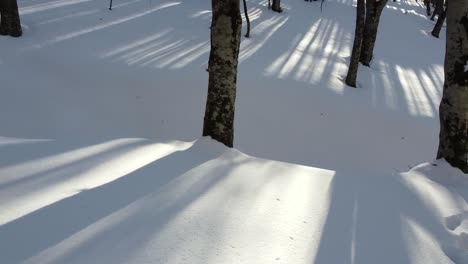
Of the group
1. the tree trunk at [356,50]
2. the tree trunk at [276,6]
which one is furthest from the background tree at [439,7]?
the tree trunk at [356,50]

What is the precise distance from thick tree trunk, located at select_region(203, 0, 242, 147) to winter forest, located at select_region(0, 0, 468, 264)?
1 centimetres

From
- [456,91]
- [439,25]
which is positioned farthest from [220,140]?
[439,25]

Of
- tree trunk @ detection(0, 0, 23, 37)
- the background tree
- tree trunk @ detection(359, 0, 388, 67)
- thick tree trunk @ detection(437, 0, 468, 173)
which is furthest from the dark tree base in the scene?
the background tree

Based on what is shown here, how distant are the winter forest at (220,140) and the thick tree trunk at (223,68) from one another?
0.01m

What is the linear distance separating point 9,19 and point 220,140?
21.3 feet

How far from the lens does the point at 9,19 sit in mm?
8812

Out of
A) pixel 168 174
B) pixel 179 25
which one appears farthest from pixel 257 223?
pixel 179 25

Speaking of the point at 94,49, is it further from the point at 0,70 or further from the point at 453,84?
Result: the point at 453,84

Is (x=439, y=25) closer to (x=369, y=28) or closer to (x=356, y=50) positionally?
(x=369, y=28)

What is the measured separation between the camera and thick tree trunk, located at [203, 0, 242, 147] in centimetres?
436

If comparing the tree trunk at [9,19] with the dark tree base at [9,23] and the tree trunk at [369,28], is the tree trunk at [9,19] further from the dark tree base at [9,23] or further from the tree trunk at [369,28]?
the tree trunk at [369,28]

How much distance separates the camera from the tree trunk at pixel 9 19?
347 inches

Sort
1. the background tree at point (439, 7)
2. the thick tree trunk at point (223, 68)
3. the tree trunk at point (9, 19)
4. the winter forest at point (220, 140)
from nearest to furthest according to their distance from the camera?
the winter forest at point (220, 140), the thick tree trunk at point (223, 68), the tree trunk at point (9, 19), the background tree at point (439, 7)

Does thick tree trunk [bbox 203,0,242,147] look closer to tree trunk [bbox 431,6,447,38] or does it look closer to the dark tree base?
the dark tree base
